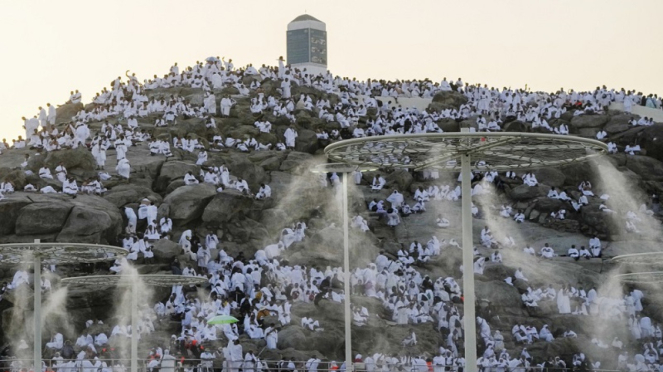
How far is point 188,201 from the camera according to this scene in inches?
1890

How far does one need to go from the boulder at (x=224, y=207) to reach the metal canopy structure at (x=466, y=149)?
2385 centimetres

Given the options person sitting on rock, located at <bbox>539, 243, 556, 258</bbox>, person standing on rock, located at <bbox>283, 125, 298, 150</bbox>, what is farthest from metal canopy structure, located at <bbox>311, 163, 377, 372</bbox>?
person standing on rock, located at <bbox>283, 125, 298, 150</bbox>

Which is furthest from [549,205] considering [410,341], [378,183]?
[410,341]

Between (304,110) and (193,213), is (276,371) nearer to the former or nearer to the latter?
(193,213)

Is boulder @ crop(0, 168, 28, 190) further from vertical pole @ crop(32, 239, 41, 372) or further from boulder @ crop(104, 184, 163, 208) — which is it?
vertical pole @ crop(32, 239, 41, 372)

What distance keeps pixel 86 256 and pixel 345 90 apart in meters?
39.6

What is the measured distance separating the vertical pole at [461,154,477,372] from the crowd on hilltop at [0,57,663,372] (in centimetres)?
876

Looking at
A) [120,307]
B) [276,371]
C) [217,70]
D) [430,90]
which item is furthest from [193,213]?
[430,90]

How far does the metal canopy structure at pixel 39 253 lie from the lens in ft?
95.5

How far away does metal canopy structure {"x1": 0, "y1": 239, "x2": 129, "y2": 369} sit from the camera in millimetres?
29109

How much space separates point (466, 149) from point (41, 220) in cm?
2508

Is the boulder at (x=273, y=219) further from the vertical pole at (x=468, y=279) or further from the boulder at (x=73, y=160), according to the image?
the vertical pole at (x=468, y=279)

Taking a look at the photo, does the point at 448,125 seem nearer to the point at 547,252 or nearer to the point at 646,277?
the point at 547,252

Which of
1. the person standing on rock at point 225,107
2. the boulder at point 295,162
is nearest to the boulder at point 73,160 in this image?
the boulder at point 295,162
